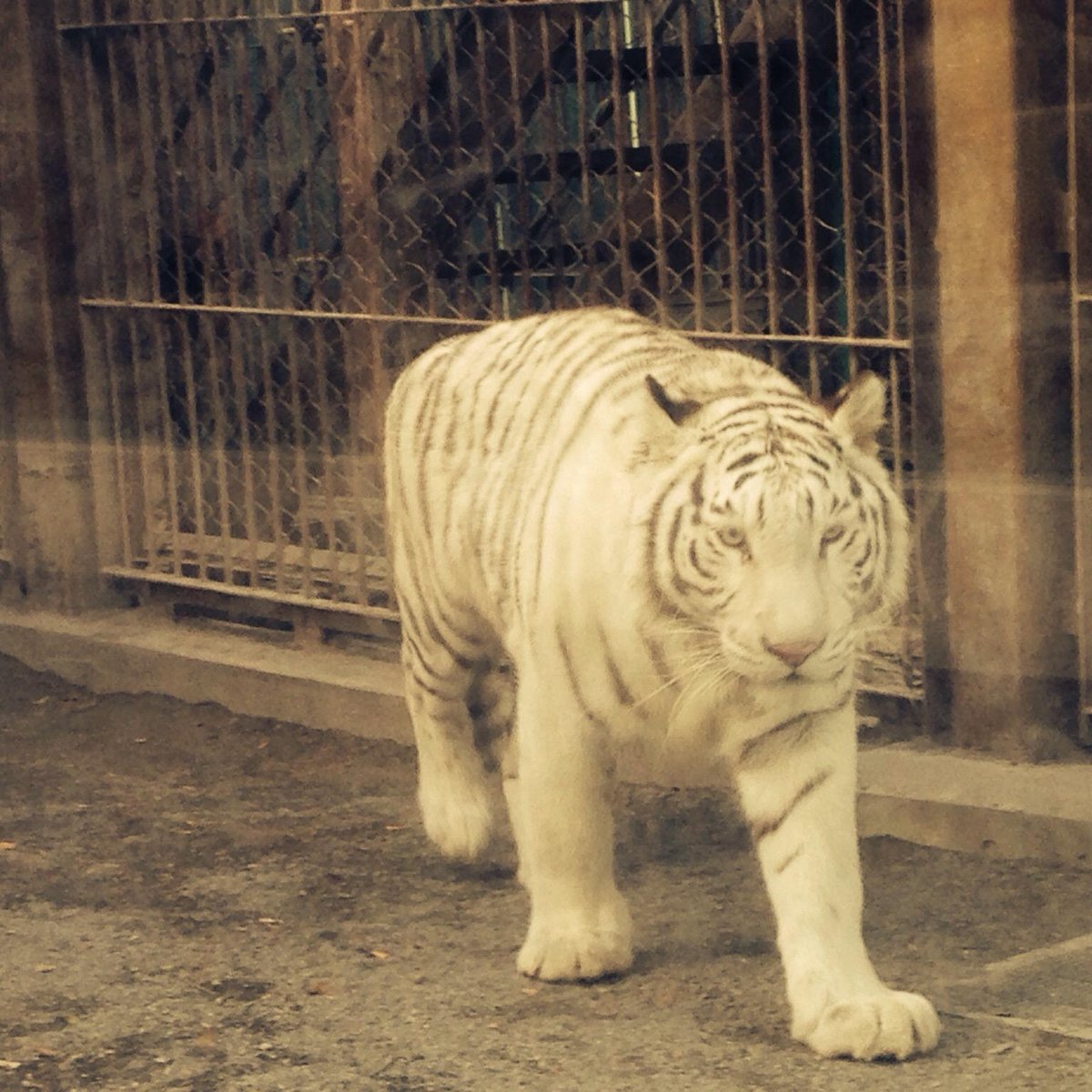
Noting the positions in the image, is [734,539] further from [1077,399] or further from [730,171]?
[730,171]

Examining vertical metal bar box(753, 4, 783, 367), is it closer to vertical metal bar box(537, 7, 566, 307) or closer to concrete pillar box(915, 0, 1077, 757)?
concrete pillar box(915, 0, 1077, 757)

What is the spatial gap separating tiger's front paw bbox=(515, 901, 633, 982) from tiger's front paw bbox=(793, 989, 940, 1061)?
50 centimetres

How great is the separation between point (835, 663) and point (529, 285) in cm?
248

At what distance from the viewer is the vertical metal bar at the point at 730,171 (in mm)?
5410

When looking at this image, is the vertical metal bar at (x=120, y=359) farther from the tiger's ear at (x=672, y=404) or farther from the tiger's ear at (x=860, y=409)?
the tiger's ear at (x=860, y=409)

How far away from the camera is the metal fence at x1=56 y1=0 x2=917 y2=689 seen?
18.1 ft

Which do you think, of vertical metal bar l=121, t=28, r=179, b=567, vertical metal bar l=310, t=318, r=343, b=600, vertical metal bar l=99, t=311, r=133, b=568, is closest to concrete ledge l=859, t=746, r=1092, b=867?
vertical metal bar l=310, t=318, r=343, b=600

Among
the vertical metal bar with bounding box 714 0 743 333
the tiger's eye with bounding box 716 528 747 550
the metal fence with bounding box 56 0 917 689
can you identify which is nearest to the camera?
the tiger's eye with bounding box 716 528 747 550

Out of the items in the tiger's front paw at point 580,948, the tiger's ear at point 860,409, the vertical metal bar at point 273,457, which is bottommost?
the tiger's front paw at point 580,948

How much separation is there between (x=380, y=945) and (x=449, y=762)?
0.60 metres

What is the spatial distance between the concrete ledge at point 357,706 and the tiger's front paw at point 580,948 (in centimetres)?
106

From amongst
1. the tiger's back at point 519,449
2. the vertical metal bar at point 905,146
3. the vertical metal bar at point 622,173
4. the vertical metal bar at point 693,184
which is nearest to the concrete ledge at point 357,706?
the tiger's back at point 519,449

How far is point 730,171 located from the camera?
215 inches

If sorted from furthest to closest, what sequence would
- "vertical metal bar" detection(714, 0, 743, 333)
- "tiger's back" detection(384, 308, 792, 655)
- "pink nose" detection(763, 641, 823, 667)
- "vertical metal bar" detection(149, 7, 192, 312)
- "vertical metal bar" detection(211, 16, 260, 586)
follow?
"vertical metal bar" detection(149, 7, 192, 312), "vertical metal bar" detection(211, 16, 260, 586), "vertical metal bar" detection(714, 0, 743, 333), "tiger's back" detection(384, 308, 792, 655), "pink nose" detection(763, 641, 823, 667)
